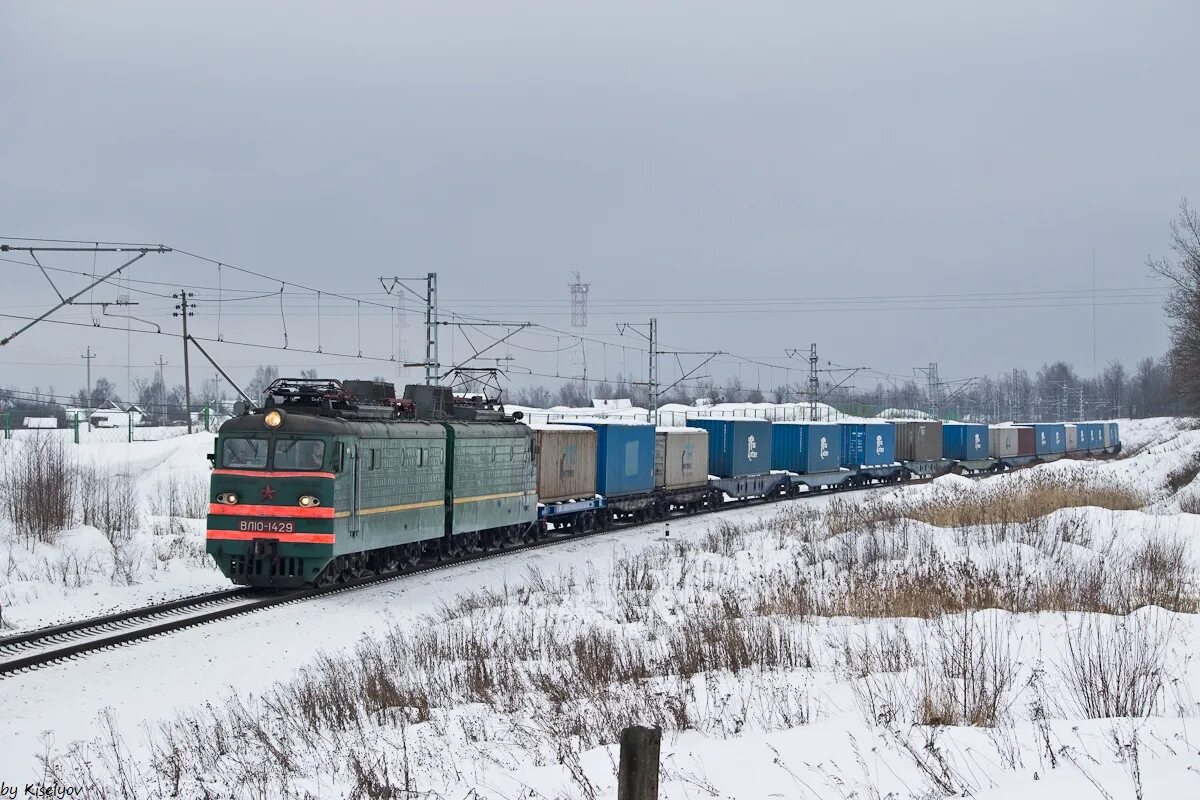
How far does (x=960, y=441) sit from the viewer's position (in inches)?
2418

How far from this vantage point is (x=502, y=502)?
26.1 meters

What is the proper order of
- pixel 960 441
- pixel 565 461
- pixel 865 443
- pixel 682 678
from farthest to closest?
pixel 960 441, pixel 865 443, pixel 565 461, pixel 682 678

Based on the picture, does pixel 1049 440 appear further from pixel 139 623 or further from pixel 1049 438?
pixel 139 623

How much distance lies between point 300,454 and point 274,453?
503 millimetres

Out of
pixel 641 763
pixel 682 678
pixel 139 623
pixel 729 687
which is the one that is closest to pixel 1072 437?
pixel 139 623

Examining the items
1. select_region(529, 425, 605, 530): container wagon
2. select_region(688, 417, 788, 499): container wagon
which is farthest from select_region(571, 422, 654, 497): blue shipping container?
select_region(688, 417, 788, 499): container wagon

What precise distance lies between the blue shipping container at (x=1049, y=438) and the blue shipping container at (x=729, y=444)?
36046 mm

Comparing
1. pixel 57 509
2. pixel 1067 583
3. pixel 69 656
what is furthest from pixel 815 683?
pixel 57 509

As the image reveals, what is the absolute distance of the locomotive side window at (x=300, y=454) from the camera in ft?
60.8

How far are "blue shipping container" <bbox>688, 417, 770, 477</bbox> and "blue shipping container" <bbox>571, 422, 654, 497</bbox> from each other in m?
6.74

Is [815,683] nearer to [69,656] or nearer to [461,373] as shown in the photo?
[69,656]

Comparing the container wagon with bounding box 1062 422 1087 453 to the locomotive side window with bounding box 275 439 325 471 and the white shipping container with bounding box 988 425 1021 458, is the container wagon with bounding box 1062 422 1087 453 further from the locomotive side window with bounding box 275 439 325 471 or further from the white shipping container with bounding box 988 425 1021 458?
the locomotive side window with bounding box 275 439 325 471

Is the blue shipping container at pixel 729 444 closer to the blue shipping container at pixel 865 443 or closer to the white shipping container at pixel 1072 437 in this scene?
the blue shipping container at pixel 865 443

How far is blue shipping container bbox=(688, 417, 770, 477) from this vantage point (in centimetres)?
4075
